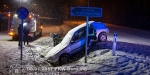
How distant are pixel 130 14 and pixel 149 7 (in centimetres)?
318

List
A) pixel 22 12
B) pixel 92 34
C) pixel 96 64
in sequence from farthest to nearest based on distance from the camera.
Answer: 1. pixel 92 34
2. pixel 22 12
3. pixel 96 64

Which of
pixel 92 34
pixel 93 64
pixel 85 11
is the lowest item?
pixel 93 64

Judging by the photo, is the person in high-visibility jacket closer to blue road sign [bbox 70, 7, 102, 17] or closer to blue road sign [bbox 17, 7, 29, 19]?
blue road sign [bbox 70, 7, 102, 17]

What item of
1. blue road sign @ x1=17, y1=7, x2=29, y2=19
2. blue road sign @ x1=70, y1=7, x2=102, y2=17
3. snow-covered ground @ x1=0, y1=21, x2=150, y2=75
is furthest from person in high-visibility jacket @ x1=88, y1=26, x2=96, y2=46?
blue road sign @ x1=17, y1=7, x2=29, y2=19

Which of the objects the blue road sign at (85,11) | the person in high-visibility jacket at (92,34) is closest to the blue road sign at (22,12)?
the blue road sign at (85,11)

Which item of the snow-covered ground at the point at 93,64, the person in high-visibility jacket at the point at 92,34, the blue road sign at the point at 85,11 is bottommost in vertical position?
the snow-covered ground at the point at 93,64

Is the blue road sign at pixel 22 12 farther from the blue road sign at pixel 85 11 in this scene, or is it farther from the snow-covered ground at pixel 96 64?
the blue road sign at pixel 85 11

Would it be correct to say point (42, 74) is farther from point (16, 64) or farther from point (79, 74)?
point (16, 64)

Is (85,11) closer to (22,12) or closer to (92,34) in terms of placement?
(22,12)

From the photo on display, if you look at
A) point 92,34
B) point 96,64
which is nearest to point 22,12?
point 96,64

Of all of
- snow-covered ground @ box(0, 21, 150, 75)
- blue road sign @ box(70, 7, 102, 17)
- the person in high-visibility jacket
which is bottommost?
snow-covered ground @ box(0, 21, 150, 75)

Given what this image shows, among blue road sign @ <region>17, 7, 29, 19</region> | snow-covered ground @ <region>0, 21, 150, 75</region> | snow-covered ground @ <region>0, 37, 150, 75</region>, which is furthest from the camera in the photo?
blue road sign @ <region>17, 7, 29, 19</region>

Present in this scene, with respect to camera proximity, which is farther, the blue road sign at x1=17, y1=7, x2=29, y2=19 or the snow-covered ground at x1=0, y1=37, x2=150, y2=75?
the blue road sign at x1=17, y1=7, x2=29, y2=19

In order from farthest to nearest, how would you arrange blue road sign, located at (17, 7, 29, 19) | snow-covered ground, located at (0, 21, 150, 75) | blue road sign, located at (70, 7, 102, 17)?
blue road sign, located at (17, 7, 29, 19) → blue road sign, located at (70, 7, 102, 17) → snow-covered ground, located at (0, 21, 150, 75)
